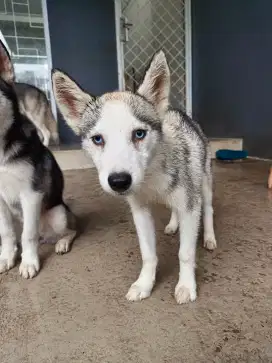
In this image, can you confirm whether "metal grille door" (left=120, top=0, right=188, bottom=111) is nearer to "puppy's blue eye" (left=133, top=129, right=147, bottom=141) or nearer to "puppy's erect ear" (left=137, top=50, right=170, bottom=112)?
"puppy's erect ear" (left=137, top=50, right=170, bottom=112)

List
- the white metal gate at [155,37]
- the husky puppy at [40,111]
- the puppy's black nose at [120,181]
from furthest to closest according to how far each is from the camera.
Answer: the white metal gate at [155,37]
the husky puppy at [40,111]
the puppy's black nose at [120,181]

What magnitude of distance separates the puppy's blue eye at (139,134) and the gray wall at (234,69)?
3614 millimetres

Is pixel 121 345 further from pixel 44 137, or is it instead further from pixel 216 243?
pixel 44 137

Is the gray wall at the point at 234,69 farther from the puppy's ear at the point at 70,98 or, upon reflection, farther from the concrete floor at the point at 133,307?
the puppy's ear at the point at 70,98

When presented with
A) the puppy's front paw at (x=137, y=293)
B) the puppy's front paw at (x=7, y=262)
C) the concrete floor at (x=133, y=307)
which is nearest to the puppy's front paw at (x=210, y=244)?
the concrete floor at (x=133, y=307)

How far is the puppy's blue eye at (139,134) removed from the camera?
1137mm

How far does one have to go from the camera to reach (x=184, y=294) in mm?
1316

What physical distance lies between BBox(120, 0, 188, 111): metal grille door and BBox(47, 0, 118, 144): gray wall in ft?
0.97

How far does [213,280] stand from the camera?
4.82 ft

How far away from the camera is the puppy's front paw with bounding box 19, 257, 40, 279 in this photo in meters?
1.60

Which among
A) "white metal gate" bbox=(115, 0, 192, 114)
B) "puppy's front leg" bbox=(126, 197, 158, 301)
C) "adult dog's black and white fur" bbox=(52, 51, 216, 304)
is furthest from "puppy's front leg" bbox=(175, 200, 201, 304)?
"white metal gate" bbox=(115, 0, 192, 114)

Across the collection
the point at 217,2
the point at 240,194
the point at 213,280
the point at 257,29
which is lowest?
the point at 240,194

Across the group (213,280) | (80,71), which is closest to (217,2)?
(80,71)

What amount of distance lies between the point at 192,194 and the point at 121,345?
666 millimetres
